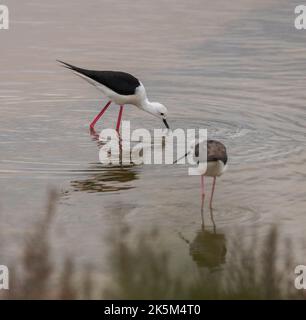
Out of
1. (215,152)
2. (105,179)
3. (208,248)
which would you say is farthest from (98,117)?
(208,248)

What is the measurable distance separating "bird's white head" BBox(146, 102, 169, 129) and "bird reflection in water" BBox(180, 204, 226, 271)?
343cm

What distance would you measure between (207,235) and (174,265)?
32.5 inches

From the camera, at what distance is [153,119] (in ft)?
38.4

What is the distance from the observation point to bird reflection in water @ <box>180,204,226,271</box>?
22.7 feet

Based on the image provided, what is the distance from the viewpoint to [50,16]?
1562cm

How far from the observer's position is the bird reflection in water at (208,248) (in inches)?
272

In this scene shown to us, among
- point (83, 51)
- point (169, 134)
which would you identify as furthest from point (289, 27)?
point (169, 134)

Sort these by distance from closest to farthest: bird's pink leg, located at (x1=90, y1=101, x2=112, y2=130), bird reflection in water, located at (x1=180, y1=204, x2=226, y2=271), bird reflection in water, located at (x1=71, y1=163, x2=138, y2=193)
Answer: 1. bird reflection in water, located at (x1=180, y1=204, x2=226, y2=271)
2. bird reflection in water, located at (x1=71, y1=163, x2=138, y2=193)
3. bird's pink leg, located at (x1=90, y1=101, x2=112, y2=130)

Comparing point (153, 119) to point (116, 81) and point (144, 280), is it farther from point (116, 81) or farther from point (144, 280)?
point (144, 280)

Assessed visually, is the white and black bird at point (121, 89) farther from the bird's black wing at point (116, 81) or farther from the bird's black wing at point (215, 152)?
the bird's black wing at point (215, 152)

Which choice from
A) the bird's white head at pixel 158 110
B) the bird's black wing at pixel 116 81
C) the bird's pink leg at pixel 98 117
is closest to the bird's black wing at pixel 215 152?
the bird's white head at pixel 158 110

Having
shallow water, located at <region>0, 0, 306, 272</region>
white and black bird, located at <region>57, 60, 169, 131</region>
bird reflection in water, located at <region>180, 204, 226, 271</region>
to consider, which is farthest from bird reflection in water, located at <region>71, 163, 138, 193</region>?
white and black bird, located at <region>57, 60, 169, 131</region>

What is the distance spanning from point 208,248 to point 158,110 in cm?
397

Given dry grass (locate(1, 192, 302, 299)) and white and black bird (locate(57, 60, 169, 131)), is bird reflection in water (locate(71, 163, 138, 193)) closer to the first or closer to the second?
white and black bird (locate(57, 60, 169, 131))
